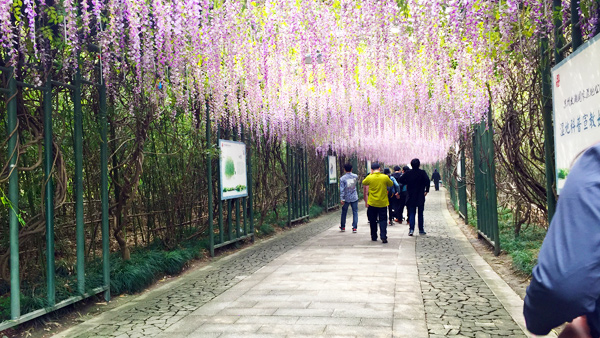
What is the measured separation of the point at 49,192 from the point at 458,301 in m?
3.46

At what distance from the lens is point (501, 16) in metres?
3.81

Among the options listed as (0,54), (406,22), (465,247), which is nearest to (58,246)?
(0,54)

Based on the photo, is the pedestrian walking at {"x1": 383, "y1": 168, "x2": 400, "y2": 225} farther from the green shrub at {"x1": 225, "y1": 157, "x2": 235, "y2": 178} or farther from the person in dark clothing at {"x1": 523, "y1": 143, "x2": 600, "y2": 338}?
the person in dark clothing at {"x1": 523, "y1": 143, "x2": 600, "y2": 338}

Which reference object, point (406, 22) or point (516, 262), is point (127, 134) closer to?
point (406, 22)

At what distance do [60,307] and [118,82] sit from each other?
90.6 inches

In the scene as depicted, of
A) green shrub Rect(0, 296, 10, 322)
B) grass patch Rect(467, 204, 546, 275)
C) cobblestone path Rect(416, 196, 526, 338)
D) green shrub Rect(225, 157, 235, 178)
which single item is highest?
green shrub Rect(225, 157, 235, 178)

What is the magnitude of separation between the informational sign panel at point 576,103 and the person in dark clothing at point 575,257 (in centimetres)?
169

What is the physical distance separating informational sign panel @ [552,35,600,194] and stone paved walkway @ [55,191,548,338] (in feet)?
4.29

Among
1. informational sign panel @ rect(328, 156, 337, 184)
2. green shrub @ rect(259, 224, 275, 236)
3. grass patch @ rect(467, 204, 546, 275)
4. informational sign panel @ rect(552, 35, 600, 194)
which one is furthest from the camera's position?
informational sign panel @ rect(328, 156, 337, 184)

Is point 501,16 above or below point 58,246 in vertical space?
above

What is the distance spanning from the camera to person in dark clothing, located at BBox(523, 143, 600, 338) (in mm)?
748

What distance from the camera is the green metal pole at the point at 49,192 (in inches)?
146

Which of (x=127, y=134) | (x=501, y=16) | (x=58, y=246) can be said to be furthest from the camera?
(x=127, y=134)

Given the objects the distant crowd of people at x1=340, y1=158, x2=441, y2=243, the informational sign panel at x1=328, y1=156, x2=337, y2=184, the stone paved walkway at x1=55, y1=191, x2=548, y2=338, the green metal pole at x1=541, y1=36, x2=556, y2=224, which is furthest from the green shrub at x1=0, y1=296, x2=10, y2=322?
the informational sign panel at x1=328, y1=156, x2=337, y2=184
